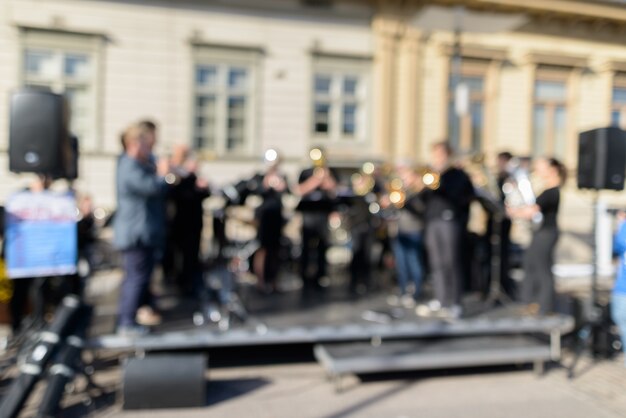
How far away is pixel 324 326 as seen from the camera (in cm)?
502

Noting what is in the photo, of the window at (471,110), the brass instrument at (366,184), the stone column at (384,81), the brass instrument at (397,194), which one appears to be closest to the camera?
the brass instrument at (397,194)

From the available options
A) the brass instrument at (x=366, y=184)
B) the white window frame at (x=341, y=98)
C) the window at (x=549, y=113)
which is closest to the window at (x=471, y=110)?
the window at (x=549, y=113)

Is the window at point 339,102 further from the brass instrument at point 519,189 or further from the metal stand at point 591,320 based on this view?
the metal stand at point 591,320

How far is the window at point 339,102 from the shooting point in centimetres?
1241

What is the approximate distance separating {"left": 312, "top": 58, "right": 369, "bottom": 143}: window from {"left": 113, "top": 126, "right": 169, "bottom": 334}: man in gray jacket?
310 inches

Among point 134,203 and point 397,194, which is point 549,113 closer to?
point 397,194

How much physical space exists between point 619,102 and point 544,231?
7.71 metres

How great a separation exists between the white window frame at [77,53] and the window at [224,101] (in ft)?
6.32

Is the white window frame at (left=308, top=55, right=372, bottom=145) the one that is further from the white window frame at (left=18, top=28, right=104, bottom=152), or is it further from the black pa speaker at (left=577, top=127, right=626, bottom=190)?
the black pa speaker at (left=577, top=127, right=626, bottom=190)

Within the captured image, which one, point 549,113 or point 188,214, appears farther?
point 549,113

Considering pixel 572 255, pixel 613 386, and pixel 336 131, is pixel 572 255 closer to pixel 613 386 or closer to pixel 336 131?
pixel 336 131

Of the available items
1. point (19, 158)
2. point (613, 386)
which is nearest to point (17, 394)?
point (19, 158)

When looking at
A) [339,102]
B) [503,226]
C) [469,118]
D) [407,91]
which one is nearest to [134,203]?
[503,226]

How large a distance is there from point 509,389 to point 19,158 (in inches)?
185
